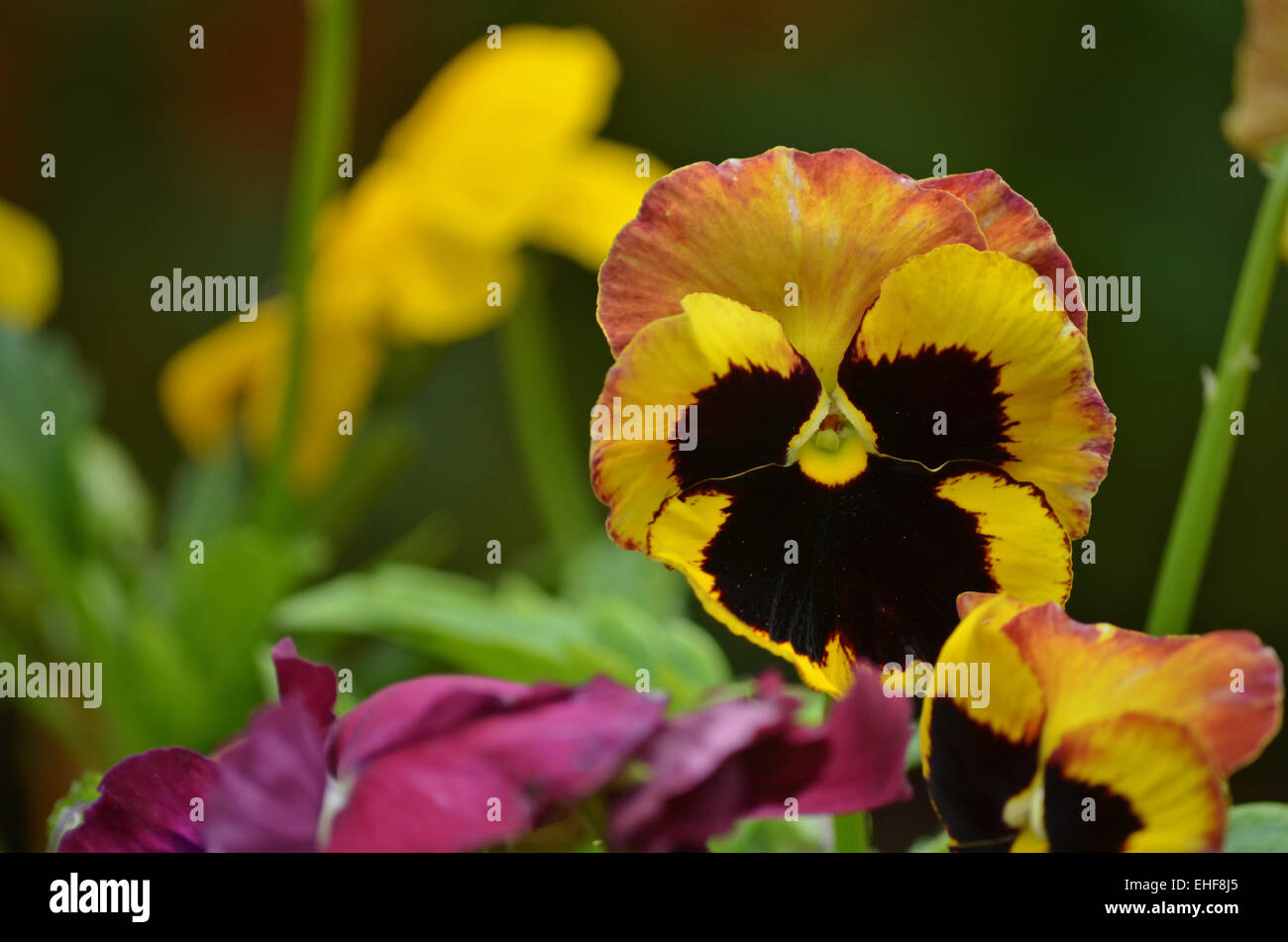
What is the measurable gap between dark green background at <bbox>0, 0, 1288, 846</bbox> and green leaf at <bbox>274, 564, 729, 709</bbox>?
1.22ft

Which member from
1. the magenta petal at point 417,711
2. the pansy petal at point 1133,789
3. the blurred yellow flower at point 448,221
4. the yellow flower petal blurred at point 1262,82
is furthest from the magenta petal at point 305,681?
the blurred yellow flower at point 448,221

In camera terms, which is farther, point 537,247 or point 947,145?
point 947,145

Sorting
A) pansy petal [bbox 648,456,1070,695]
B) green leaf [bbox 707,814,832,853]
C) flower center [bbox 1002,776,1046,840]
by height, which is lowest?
green leaf [bbox 707,814,832,853]

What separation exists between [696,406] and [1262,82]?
0.56 ft

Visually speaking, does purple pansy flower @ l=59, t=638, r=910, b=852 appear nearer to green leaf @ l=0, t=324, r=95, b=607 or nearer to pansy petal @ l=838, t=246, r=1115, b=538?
pansy petal @ l=838, t=246, r=1115, b=538

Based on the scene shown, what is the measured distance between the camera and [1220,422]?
10.9 inches

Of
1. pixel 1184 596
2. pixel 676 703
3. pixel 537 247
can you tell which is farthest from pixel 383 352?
pixel 1184 596

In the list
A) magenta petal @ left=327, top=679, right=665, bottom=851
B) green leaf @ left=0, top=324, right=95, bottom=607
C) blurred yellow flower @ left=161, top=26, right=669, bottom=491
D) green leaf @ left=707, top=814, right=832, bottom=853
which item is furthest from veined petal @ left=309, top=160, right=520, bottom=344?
magenta petal @ left=327, top=679, right=665, bottom=851

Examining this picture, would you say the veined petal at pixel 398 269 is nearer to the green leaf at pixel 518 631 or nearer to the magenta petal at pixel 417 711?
the green leaf at pixel 518 631

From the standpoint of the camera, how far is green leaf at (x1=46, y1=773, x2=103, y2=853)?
0.72 ft

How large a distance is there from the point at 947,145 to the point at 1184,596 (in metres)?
0.63
